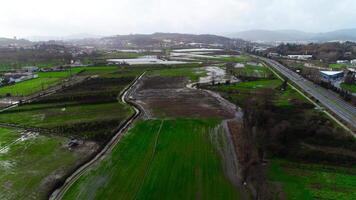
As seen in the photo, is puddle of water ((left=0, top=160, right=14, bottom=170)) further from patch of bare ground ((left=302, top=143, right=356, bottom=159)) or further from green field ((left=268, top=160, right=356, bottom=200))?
patch of bare ground ((left=302, top=143, right=356, bottom=159))

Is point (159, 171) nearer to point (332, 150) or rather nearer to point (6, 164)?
point (6, 164)

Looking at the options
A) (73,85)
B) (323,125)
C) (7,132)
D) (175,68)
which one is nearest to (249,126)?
(323,125)

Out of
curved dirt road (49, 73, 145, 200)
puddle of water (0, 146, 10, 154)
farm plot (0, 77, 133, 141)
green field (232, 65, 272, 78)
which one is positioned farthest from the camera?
green field (232, 65, 272, 78)

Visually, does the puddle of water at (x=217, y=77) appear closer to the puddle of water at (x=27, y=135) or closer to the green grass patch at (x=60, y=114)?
the green grass patch at (x=60, y=114)

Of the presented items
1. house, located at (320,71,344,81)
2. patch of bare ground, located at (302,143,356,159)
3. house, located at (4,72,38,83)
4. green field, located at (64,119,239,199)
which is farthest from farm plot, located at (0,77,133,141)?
house, located at (320,71,344,81)

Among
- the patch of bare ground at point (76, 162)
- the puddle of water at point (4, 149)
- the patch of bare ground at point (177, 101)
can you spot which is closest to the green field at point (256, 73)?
the patch of bare ground at point (177, 101)
